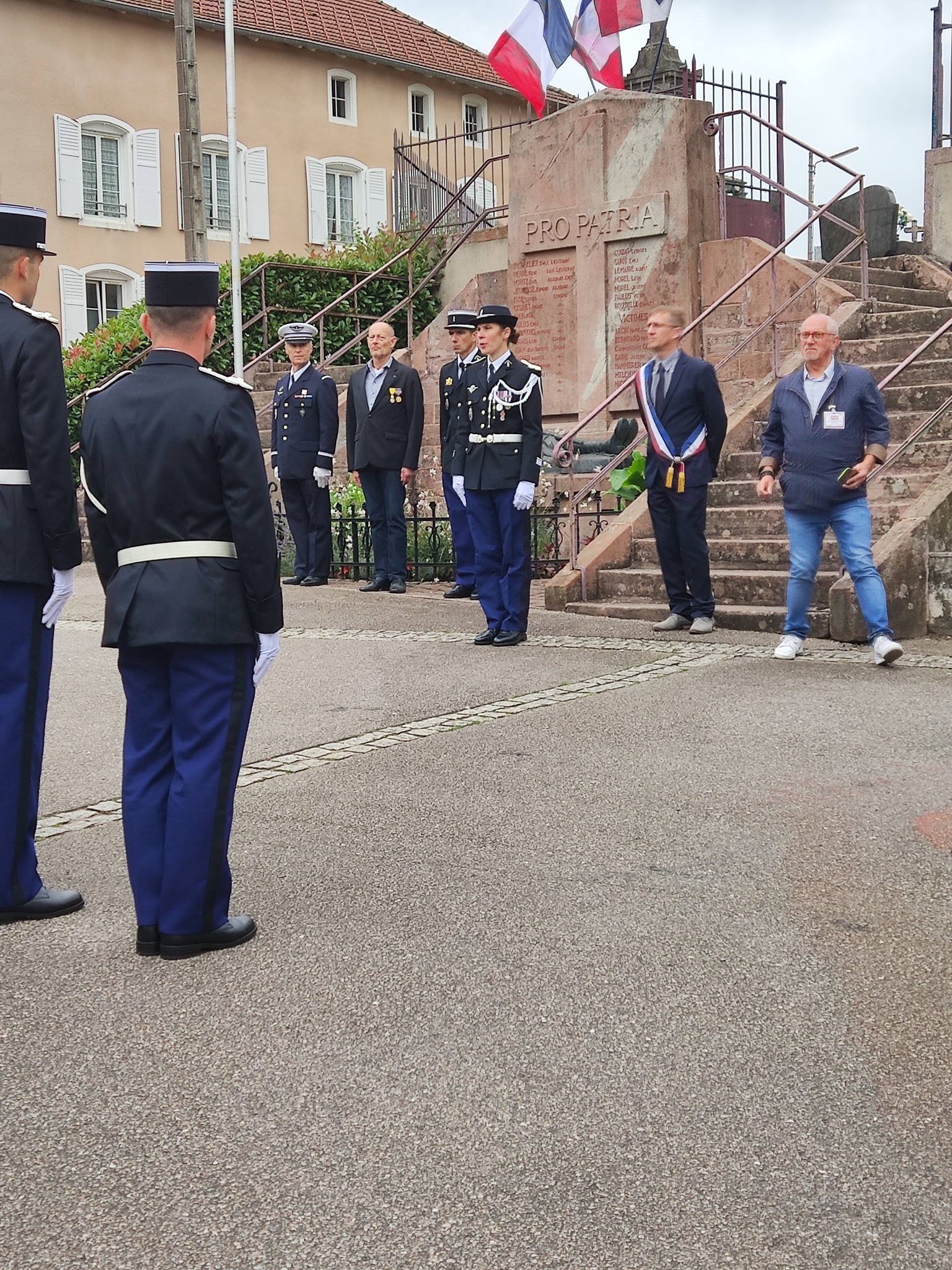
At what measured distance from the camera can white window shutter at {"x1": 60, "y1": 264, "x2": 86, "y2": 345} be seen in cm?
2919

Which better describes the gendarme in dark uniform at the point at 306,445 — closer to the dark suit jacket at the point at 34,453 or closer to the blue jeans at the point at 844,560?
the blue jeans at the point at 844,560

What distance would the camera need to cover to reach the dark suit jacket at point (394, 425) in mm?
12523

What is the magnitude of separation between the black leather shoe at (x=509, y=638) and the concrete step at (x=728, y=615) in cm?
111

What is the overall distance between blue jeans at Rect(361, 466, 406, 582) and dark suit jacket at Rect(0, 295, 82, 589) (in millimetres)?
8169

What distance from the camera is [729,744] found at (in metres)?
6.58

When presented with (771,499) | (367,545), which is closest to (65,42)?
(367,545)

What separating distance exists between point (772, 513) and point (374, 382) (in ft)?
11.7

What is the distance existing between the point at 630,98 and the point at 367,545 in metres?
5.53

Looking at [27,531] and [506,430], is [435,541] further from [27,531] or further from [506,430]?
[27,531]

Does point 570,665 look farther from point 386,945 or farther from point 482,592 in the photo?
point 386,945

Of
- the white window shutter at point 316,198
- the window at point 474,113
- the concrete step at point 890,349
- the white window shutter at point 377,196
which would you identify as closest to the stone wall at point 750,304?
the concrete step at point 890,349

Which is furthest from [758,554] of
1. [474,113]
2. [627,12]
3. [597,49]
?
[474,113]

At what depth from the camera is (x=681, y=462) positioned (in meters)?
10.1

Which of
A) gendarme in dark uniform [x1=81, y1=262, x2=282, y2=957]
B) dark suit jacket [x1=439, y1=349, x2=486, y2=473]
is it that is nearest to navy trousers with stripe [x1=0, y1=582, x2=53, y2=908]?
gendarme in dark uniform [x1=81, y1=262, x2=282, y2=957]
